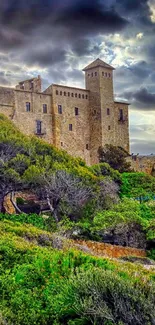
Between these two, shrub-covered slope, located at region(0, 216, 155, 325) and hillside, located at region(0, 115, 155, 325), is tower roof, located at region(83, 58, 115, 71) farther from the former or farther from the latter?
shrub-covered slope, located at region(0, 216, 155, 325)

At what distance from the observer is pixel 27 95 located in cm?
4034

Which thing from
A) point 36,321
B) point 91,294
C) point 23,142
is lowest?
point 36,321

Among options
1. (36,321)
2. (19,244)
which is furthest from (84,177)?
(36,321)

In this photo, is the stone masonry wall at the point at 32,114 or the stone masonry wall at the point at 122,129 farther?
the stone masonry wall at the point at 122,129

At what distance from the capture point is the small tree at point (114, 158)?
133ft

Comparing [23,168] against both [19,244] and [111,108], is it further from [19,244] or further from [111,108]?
[111,108]

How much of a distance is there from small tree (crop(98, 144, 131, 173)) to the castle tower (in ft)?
7.12

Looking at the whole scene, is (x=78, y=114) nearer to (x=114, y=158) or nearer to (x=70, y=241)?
(x=114, y=158)

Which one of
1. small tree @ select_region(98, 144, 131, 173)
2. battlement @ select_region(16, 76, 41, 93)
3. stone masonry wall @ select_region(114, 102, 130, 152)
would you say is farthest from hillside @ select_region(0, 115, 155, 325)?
stone masonry wall @ select_region(114, 102, 130, 152)

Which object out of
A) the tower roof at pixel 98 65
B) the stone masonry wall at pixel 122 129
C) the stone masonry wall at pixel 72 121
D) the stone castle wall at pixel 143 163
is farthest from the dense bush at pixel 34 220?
the tower roof at pixel 98 65

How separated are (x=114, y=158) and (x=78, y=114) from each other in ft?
20.3

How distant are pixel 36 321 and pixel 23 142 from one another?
63.6ft

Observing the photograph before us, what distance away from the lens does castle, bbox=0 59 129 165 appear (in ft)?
135

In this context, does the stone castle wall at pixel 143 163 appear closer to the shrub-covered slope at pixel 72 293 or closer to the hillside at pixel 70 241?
the hillside at pixel 70 241
